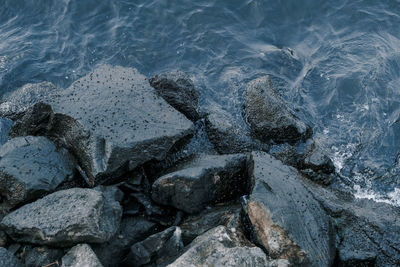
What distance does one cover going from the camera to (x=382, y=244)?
20.1ft

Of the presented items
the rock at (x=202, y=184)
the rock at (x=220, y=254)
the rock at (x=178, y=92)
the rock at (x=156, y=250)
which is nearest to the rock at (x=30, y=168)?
the rock at (x=202, y=184)

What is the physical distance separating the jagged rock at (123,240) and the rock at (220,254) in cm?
104

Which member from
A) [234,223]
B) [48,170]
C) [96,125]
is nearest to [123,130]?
[96,125]

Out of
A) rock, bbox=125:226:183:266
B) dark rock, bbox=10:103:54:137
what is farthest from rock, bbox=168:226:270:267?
dark rock, bbox=10:103:54:137

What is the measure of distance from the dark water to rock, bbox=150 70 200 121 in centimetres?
83

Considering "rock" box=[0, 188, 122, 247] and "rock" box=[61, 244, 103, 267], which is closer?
"rock" box=[61, 244, 103, 267]

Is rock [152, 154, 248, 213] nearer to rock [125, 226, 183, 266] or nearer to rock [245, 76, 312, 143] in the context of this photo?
rock [125, 226, 183, 266]

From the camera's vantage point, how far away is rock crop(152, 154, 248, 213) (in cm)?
613

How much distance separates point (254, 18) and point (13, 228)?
359 inches

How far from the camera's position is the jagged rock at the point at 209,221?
18.8ft

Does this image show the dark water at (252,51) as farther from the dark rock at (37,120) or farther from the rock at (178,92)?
the dark rock at (37,120)

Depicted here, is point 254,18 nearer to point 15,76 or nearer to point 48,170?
point 15,76

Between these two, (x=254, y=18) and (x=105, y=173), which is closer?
(x=105, y=173)

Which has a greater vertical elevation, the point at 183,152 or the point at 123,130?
the point at 123,130
